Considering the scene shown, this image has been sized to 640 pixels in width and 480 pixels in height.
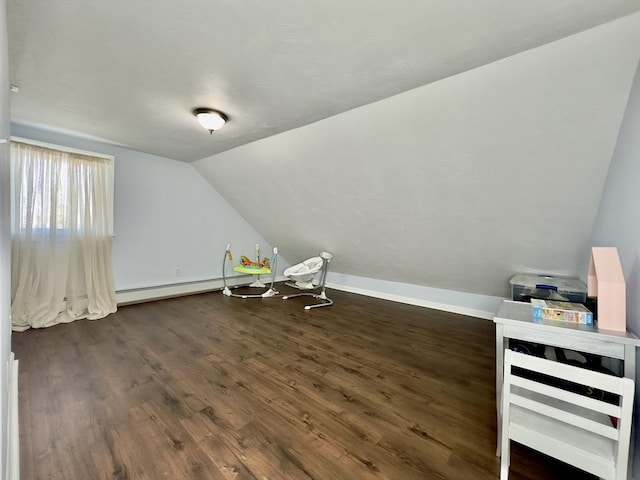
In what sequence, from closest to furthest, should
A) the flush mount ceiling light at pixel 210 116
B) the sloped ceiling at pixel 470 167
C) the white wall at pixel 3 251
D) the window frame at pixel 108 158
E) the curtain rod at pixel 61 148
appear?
the white wall at pixel 3 251 → the sloped ceiling at pixel 470 167 → the flush mount ceiling light at pixel 210 116 → the curtain rod at pixel 61 148 → the window frame at pixel 108 158

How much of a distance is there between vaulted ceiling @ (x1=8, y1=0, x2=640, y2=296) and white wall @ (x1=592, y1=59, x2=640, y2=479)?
0.15 meters

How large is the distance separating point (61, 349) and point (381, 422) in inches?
121

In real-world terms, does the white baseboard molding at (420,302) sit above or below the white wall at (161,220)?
below

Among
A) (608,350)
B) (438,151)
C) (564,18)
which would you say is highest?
(564,18)

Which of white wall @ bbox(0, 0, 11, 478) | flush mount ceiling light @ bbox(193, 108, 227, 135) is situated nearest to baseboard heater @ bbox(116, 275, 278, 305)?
flush mount ceiling light @ bbox(193, 108, 227, 135)

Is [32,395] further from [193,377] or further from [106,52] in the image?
[106,52]

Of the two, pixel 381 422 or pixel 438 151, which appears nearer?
pixel 381 422

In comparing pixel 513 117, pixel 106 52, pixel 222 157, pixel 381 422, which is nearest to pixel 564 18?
pixel 513 117

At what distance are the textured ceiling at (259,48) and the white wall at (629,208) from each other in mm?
645

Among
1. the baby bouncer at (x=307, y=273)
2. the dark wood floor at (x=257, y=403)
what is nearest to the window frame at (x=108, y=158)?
the dark wood floor at (x=257, y=403)

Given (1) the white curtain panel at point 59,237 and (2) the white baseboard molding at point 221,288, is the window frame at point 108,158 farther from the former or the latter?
(2) the white baseboard molding at point 221,288

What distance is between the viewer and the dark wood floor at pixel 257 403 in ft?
4.52

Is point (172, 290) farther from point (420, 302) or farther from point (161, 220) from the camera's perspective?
point (420, 302)

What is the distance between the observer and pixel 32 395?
73.4 inches
